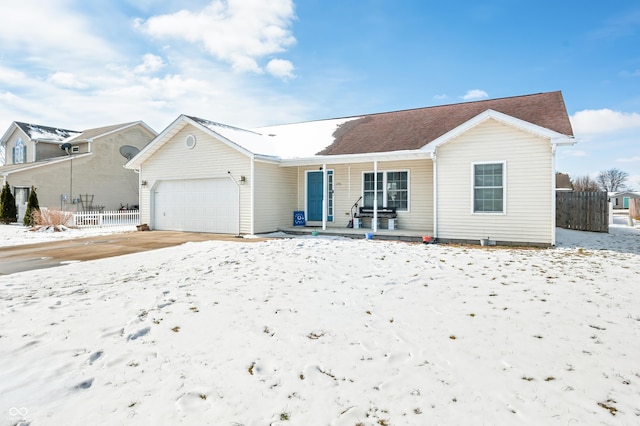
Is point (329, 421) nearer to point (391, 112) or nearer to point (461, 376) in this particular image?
point (461, 376)

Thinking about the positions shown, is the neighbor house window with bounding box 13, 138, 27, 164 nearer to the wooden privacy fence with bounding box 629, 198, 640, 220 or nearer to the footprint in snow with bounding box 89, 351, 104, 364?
the footprint in snow with bounding box 89, 351, 104, 364

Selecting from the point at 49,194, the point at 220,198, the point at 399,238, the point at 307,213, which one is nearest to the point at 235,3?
the point at 220,198

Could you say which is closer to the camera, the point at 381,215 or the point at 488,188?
the point at 488,188

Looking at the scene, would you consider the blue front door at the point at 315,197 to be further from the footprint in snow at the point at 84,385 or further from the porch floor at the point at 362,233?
the footprint in snow at the point at 84,385

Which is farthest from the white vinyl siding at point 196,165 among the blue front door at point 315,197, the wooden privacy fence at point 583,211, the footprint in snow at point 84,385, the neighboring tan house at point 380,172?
the wooden privacy fence at point 583,211

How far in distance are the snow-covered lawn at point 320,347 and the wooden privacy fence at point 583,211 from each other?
9.79 metres

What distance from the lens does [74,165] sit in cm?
2202

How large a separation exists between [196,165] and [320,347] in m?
11.8

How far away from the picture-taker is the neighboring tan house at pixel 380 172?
10203mm

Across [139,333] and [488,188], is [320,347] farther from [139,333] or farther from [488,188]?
[488,188]

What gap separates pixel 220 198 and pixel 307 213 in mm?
3413

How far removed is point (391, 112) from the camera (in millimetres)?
16172

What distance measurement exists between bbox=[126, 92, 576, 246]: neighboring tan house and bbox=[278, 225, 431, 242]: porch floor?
0.37 meters

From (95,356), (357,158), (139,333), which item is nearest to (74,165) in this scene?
(357,158)
